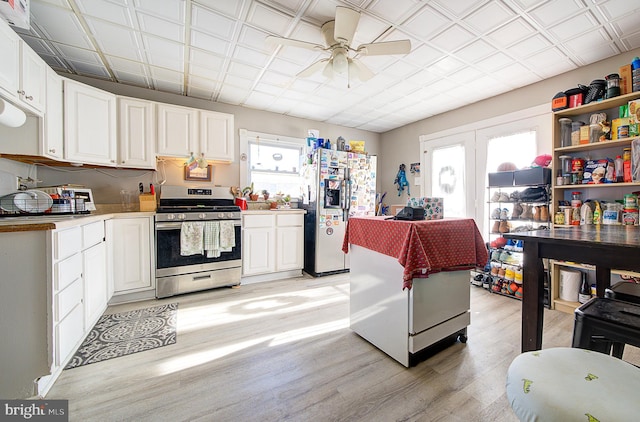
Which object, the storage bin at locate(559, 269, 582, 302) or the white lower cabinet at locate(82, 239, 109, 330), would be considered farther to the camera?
the storage bin at locate(559, 269, 582, 302)

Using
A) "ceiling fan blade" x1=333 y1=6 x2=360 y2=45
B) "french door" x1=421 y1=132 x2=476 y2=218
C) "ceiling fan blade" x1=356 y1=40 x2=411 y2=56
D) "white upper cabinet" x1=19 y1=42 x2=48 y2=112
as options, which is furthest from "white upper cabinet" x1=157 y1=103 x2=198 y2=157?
"french door" x1=421 y1=132 x2=476 y2=218

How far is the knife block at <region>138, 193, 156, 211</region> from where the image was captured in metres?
2.94

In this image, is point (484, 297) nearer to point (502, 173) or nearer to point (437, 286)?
point (502, 173)

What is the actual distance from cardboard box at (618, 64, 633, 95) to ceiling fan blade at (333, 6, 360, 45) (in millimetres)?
2487

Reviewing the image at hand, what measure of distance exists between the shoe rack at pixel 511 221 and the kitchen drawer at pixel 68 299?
12.6 feet

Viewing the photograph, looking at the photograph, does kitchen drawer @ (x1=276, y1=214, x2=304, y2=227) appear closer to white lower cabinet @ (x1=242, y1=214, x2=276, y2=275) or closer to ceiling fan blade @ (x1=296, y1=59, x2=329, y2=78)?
white lower cabinet @ (x1=242, y1=214, x2=276, y2=275)

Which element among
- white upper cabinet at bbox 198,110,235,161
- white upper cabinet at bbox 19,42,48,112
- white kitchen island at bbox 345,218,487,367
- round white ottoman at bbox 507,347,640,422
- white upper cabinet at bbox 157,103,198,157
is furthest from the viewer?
white upper cabinet at bbox 198,110,235,161

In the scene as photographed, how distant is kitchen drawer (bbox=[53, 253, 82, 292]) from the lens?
4.92 feet

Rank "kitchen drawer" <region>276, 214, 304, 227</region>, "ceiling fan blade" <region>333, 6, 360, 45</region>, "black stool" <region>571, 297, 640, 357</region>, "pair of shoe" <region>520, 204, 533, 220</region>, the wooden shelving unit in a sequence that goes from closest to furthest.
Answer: "black stool" <region>571, 297, 640, 357</region>
"ceiling fan blade" <region>333, 6, 360, 45</region>
the wooden shelving unit
"pair of shoe" <region>520, 204, 533, 220</region>
"kitchen drawer" <region>276, 214, 304, 227</region>

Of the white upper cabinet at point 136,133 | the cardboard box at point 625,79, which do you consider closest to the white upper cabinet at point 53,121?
the white upper cabinet at point 136,133

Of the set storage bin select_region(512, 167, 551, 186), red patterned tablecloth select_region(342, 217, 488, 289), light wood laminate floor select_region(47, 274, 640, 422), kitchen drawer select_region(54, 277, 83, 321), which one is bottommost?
light wood laminate floor select_region(47, 274, 640, 422)

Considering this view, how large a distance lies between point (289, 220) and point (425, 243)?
7.71ft

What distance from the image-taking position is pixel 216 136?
11.2 feet

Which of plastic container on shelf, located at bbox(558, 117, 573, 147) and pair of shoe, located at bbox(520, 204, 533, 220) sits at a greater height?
plastic container on shelf, located at bbox(558, 117, 573, 147)
